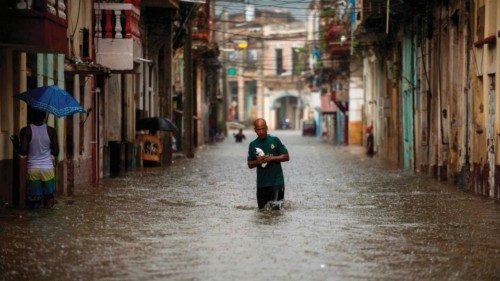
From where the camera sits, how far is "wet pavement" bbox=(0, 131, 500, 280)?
11.2 metres

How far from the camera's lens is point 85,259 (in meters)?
12.0

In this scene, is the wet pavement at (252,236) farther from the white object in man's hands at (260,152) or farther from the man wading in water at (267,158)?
the white object in man's hands at (260,152)

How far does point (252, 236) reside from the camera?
559 inches

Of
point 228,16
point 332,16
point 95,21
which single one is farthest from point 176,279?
point 228,16

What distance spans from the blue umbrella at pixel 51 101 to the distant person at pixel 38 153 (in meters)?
0.29

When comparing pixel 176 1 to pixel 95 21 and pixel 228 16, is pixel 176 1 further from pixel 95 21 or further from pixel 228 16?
pixel 228 16

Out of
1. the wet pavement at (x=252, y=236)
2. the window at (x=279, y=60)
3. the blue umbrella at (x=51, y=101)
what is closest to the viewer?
the wet pavement at (x=252, y=236)

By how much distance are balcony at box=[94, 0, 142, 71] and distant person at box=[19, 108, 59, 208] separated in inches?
357

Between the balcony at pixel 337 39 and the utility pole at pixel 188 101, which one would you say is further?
the balcony at pixel 337 39

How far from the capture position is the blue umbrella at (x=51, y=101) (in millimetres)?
18141

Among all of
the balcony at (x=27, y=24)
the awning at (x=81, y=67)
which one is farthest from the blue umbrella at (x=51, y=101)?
the awning at (x=81, y=67)

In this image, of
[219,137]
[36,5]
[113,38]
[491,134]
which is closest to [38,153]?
[36,5]

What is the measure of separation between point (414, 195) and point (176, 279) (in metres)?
12.2

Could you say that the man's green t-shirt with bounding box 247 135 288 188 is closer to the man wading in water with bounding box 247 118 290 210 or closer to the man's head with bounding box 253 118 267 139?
the man wading in water with bounding box 247 118 290 210
